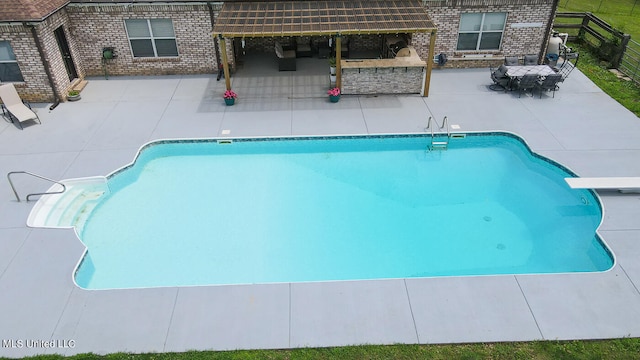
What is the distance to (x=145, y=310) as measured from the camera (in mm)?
8578

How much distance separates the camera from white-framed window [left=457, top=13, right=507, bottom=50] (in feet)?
56.1

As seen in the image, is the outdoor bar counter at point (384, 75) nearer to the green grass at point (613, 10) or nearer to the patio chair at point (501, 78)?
the patio chair at point (501, 78)

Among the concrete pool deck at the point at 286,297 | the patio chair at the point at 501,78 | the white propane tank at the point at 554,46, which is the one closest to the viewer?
the concrete pool deck at the point at 286,297

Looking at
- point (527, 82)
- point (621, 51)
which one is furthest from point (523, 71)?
point (621, 51)

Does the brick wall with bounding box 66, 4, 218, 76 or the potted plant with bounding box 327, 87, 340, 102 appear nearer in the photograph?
the potted plant with bounding box 327, 87, 340, 102

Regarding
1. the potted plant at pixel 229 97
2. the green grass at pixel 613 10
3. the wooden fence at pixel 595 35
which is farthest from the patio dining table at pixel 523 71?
the potted plant at pixel 229 97

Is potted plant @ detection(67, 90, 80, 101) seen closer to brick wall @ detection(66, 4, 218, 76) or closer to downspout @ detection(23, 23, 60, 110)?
downspout @ detection(23, 23, 60, 110)

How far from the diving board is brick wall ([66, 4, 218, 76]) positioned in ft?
41.3

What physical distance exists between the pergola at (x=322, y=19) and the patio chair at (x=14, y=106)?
19.8 ft

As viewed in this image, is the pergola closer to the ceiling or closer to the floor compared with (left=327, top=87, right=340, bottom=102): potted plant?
closer to the ceiling

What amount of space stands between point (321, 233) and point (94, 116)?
8817mm

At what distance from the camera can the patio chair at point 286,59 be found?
17391 millimetres

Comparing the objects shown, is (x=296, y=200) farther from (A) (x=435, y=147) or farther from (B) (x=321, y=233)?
(A) (x=435, y=147)

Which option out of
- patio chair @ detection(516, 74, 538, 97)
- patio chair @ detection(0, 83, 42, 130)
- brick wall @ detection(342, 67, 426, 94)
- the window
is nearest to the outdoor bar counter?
brick wall @ detection(342, 67, 426, 94)
